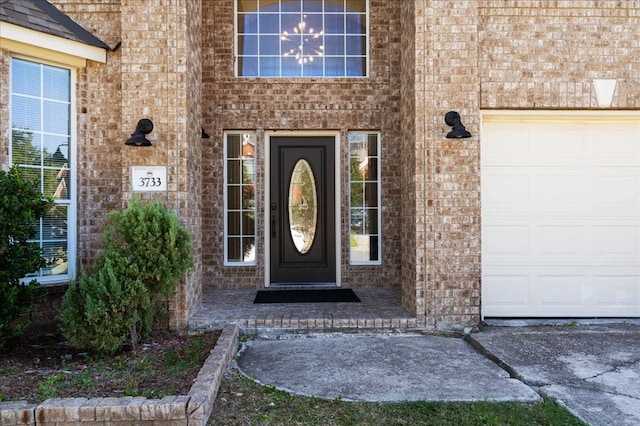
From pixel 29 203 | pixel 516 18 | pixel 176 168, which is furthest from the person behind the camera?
pixel 516 18

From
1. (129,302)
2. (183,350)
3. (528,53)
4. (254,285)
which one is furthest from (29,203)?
(528,53)

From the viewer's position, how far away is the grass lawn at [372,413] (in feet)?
9.84

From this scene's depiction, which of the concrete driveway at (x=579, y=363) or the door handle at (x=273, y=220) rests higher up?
the door handle at (x=273, y=220)

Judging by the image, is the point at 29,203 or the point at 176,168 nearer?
the point at 29,203

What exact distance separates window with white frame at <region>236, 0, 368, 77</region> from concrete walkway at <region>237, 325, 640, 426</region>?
4.06 metres

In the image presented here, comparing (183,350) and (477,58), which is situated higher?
(477,58)

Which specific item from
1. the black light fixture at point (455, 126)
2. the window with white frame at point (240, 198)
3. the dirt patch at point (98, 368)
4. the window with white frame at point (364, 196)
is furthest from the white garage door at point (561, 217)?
the dirt patch at point (98, 368)

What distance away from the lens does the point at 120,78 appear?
5355 mm

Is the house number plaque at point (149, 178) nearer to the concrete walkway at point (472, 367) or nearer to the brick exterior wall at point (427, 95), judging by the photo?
the brick exterior wall at point (427, 95)

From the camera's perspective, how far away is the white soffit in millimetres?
4605

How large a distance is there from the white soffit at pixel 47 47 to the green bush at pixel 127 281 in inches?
79.5

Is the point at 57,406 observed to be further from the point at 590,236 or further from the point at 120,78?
the point at 590,236

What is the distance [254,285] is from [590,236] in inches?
177

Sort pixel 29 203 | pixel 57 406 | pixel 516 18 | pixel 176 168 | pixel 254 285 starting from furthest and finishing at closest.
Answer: pixel 254 285 → pixel 516 18 → pixel 176 168 → pixel 29 203 → pixel 57 406
